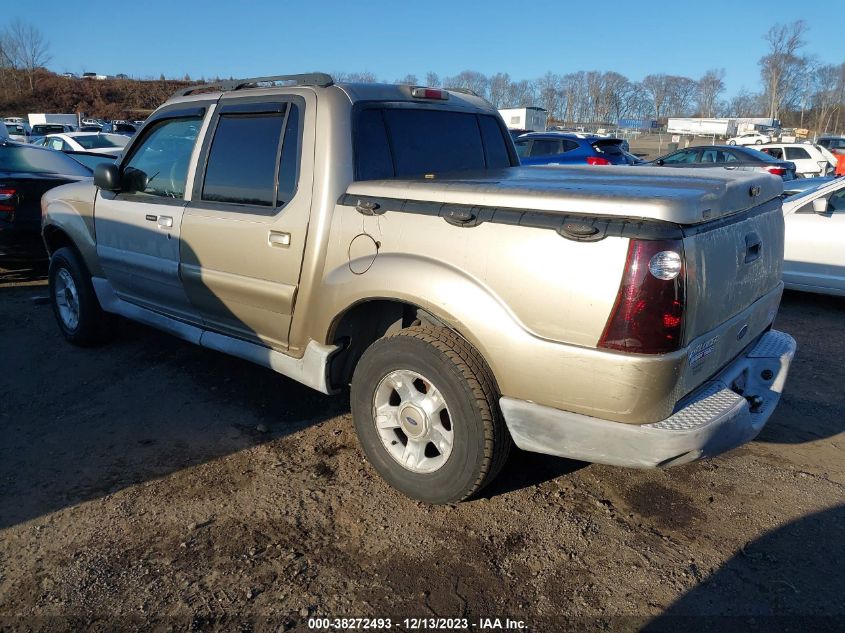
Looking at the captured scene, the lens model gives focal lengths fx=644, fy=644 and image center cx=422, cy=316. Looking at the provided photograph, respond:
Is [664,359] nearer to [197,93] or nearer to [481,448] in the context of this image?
[481,448]

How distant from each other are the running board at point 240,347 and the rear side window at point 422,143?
0.98m

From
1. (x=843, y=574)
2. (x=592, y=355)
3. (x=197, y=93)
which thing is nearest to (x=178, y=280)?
(x=197, y=93)

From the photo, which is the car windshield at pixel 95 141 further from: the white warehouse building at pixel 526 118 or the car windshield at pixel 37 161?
the white warehouse building at pixel 526 118

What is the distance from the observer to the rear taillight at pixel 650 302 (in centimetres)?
229

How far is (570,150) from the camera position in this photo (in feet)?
46.6

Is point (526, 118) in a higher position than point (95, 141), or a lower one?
higher

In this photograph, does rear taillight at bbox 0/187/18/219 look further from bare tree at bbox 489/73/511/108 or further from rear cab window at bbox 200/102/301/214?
bare tree at bbox 489/73/511/108

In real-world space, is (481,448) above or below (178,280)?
A: below

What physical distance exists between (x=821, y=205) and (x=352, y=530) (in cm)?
596

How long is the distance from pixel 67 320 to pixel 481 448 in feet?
13.9

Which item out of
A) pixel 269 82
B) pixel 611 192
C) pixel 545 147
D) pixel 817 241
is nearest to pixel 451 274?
pixel 611 192

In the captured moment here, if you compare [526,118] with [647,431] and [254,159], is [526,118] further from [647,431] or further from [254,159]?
[647,431]

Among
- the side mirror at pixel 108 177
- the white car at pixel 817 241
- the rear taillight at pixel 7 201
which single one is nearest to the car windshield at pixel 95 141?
the rear taillight at pixel 7 201

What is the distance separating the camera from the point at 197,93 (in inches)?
168
